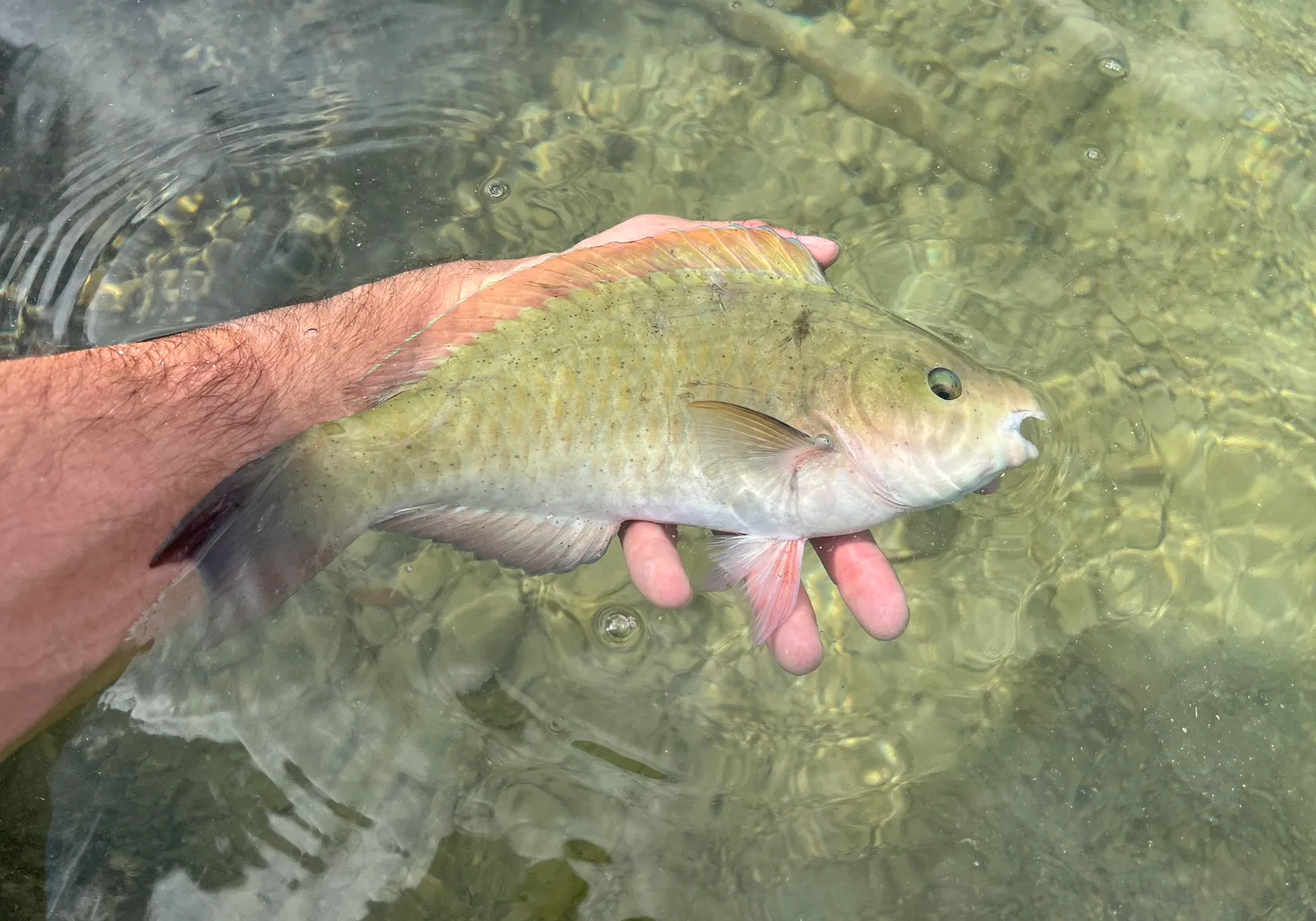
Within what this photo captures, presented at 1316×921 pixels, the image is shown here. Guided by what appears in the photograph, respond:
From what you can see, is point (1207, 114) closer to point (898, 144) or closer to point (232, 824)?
point (898, 144)

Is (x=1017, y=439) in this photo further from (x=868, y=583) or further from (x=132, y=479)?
(x=132, y=479)

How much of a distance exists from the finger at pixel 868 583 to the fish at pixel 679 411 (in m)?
0.20

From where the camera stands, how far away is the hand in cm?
315

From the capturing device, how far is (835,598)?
416cm

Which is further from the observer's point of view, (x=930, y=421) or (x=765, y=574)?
(x=765, y=574)

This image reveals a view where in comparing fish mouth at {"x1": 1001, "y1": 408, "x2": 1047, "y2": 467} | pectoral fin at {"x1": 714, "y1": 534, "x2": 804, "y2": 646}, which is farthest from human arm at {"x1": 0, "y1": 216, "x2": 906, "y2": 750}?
fish mouth at {"x1": 1001, "y1": 408, "x2": 1047, "y2": 467}

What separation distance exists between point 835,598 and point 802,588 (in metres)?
0.94

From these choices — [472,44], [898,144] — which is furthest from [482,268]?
[898,144]

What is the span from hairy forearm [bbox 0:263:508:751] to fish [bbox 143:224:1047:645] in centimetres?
73

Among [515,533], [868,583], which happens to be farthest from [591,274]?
[868,583]

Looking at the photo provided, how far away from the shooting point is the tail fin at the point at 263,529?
2.43 meters

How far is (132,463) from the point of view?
11.2 feet

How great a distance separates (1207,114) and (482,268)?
4.20 m

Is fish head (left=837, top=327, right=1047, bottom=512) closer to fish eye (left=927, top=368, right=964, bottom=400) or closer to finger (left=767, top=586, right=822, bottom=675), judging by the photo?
fish eye (left=927, top=368, right=964, bottom=400)
